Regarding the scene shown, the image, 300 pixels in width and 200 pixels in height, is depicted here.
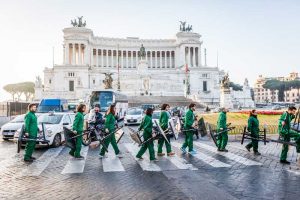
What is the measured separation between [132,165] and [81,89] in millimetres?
69990

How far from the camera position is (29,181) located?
870 centimetres

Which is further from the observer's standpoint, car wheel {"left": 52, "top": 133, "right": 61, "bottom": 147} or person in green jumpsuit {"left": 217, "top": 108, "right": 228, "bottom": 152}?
car wheel {"left": 52, "top": 133, "right": 61, "bottom": 147}

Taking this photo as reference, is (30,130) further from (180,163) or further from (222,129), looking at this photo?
(222,129)

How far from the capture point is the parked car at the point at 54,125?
50.1 ft

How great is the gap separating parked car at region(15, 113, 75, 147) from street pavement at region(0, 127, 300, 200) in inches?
85.9

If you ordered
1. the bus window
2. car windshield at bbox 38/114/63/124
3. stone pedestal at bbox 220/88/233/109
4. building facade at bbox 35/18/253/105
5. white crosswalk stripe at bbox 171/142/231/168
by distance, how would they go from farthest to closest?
building facade at bbox 35/18/253/105 → stone pedestal at bbox 220/88/233/109 → the bus window → car windshield at bbox 38/114/63/124 → white crosswalk stripe at bbox 171/142/231/168

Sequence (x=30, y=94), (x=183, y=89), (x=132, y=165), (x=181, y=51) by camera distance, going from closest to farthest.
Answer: (x=132, y=165) → (x=183, y=89) → (x=181, y=51) → (x=30, y=94)

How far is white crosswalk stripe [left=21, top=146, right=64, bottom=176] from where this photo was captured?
9.84 m

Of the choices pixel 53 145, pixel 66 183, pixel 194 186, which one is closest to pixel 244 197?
pixel 194 186

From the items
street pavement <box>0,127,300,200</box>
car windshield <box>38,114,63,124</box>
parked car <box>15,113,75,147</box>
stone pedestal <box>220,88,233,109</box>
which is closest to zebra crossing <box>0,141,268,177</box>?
street pavement <box>0,127,300,200</box>

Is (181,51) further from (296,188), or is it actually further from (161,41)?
(296,188)

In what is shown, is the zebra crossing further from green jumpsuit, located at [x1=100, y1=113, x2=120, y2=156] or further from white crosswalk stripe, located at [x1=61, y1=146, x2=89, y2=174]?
green jumpsuit, located at [x1=100, y1=113, x2=120, y2=156]

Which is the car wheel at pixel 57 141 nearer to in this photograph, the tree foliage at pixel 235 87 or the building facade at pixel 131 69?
the building facade at pixel 131 69

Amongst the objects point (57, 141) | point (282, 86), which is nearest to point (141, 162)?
point (57, 141)
